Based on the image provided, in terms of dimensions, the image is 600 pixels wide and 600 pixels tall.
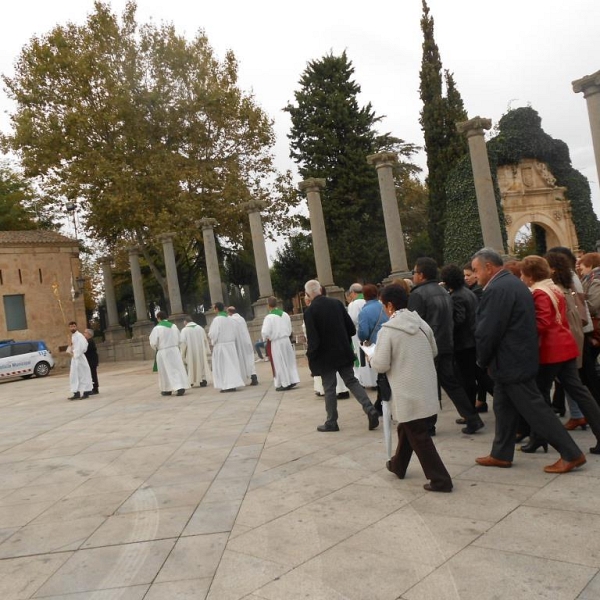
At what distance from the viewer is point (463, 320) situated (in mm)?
6730

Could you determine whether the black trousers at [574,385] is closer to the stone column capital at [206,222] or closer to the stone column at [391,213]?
the stone column at [391,213]

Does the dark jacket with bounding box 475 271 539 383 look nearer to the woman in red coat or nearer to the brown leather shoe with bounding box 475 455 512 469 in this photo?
the woman in red coat

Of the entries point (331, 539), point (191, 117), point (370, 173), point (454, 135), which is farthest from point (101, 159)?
point (331, 539)

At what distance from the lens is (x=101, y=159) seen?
3017 centimetres

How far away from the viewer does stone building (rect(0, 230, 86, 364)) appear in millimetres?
34750

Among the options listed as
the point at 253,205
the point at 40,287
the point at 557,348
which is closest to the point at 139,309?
the point at 40,287

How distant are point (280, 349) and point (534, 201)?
20.8 meters

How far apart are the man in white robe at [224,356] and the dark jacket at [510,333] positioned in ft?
27.8

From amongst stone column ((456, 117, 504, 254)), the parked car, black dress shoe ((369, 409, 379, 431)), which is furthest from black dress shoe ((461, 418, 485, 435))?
the parked car

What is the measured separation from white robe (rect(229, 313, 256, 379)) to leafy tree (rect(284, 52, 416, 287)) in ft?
68.9

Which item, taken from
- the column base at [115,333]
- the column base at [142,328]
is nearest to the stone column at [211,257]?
the column base at [142,328]

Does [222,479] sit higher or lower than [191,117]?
lower

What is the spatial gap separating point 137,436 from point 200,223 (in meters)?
19.3

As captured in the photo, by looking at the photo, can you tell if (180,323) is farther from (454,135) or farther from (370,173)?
(454,135)
